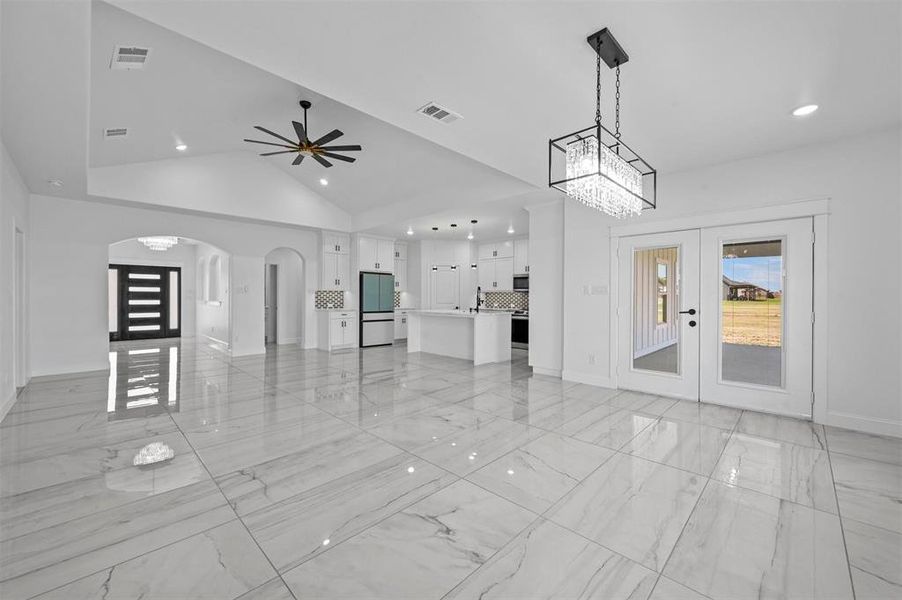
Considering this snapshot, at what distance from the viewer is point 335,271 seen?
8.88 meters

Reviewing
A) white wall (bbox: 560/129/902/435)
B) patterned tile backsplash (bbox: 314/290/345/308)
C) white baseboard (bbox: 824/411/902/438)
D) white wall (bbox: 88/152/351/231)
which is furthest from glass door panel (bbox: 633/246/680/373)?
patterned tile backsplash (bbox: 314/290/345/308)

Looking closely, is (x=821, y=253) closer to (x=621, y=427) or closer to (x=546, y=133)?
(x=621, y=427)

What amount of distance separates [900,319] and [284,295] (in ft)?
34.4

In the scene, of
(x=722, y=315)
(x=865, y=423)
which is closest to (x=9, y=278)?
(x=722, y=315)

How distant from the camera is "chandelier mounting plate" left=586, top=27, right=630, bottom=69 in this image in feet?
7.66

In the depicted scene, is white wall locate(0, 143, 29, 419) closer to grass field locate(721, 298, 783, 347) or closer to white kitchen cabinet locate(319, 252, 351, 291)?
white kitchen cabinet locate(319, 252, 351, 291)

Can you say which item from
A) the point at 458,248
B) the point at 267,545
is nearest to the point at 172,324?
the point at 458,248

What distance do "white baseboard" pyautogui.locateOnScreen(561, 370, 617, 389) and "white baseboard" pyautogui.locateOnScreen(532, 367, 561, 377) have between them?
20 cm

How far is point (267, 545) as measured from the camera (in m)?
1.87

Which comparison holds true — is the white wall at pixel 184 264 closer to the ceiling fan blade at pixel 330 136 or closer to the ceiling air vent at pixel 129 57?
the ceiling fan blade at pixel 330 136

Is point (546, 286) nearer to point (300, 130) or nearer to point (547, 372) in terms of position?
Result: point (547, 372)

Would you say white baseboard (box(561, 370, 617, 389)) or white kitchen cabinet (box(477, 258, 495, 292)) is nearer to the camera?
white baseboard (box(561, 370, 617, 389))

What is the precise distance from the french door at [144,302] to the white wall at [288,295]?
3471 mm

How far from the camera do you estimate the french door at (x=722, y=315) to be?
12.8 ft
